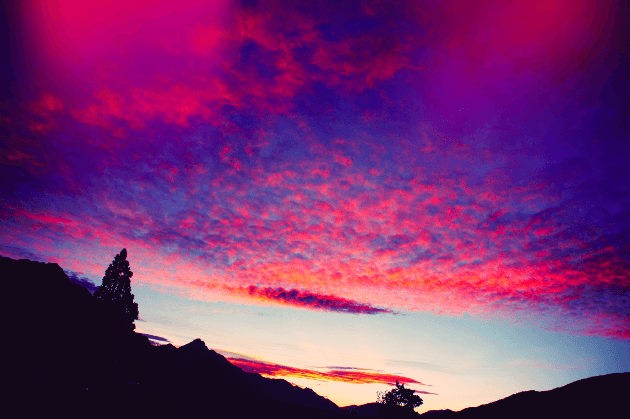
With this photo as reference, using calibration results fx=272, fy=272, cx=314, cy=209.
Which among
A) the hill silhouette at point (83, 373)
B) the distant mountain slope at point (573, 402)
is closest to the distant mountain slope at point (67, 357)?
the hill silhouette at point (83, 373)

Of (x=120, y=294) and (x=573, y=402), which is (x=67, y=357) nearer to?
(x=120, y=294)

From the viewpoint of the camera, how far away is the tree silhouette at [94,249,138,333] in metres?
51.4

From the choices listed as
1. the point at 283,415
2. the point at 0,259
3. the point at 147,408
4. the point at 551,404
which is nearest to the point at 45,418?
the point at 147,408

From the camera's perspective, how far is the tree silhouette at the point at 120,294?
51.4 metres

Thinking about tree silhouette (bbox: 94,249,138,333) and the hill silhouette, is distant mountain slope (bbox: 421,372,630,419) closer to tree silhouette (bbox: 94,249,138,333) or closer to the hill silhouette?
the hill silhouette

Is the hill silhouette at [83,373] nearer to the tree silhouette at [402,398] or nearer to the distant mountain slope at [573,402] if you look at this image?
the distant mountain slope at [573,402]

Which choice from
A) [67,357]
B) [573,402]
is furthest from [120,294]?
[573,402]

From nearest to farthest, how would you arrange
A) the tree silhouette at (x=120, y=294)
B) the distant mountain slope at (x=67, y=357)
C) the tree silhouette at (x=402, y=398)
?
the distant mountain slope at (x=67, y=357) < the tree silhouette at (x=120, y=294) < the tree silhouette at (x=402, y=398)

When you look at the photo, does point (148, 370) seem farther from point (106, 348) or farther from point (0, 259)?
point (0, 259)

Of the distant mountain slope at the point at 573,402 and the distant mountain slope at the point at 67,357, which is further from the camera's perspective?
the distant mountain slope at the point at 573,402

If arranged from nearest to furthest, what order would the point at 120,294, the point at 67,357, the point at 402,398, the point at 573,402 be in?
1. the point at 67,357
2. the point at 573,402
3. the point at 120,294
4. the point at 402,398

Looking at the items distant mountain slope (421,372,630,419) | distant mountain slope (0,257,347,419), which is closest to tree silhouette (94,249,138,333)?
distant mountain slope (0,257,347,419)

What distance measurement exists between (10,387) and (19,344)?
1348 centimetres

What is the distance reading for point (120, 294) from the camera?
5334 cm
